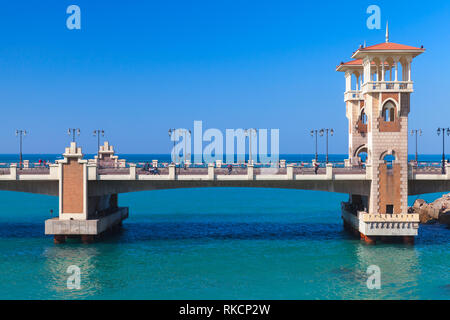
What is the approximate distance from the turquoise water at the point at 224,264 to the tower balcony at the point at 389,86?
1366cm

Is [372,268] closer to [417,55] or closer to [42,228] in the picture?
[417,55]

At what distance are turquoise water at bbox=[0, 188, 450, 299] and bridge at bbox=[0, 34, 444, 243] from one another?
7.16 ft

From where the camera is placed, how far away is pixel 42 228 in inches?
2132

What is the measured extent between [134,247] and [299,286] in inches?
671

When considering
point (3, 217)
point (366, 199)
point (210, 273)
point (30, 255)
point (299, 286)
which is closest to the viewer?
point (299, 286)

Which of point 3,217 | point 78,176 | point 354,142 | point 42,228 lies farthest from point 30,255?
point 354,142

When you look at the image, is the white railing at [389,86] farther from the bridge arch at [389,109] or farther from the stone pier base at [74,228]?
the stone pier base at [74,228]

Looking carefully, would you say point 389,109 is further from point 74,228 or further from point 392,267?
point 74,228

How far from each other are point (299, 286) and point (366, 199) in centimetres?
1766

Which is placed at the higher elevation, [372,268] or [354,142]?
[354,142]

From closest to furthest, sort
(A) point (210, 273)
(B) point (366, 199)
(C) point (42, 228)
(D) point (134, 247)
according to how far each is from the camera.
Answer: (A) point (210, 273), (D) point (134, 247), (B) point (366, 199), (C) point (42, 228)

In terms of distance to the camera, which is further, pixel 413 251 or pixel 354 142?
pixel 354 142

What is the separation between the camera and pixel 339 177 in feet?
145
